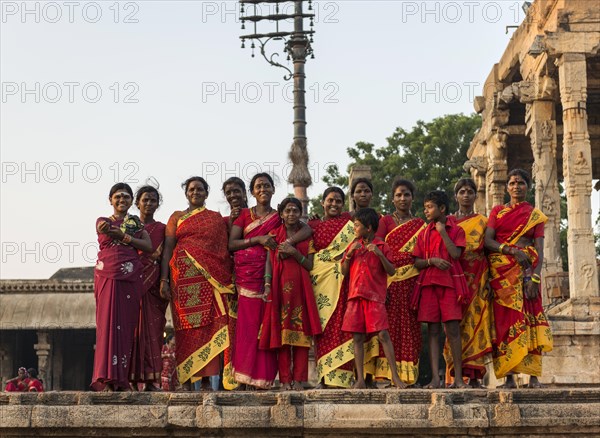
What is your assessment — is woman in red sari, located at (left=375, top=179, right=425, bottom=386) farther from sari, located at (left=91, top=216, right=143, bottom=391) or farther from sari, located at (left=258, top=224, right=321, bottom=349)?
sari, located at (left=91, top=216, right=143, bottom=391)

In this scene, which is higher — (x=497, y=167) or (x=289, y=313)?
(x=497, y=167)

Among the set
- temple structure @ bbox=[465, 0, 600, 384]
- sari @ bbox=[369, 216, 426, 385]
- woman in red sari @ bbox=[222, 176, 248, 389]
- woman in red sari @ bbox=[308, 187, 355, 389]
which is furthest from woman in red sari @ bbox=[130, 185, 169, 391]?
temple structure @ bbox=[465, 0, 600, 384]

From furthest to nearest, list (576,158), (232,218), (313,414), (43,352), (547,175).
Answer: (43,352), (547,175), (576,158), (232,218), (313,414)

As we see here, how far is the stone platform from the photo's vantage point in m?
8.30

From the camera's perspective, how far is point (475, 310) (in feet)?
32.8

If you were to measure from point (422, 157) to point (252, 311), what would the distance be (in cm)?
2820

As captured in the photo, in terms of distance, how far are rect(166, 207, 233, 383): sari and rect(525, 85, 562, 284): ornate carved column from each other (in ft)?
40.4

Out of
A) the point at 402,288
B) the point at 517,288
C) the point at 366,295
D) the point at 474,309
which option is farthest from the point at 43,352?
the point at 517,288

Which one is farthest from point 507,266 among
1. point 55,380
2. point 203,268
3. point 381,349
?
point 55,380

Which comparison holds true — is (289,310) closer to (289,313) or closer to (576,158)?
(289,313)

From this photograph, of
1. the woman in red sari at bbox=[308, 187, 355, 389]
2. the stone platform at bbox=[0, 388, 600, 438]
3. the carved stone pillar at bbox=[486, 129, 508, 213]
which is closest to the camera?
the stone platform at bbox=[0, 388, 600, 438]

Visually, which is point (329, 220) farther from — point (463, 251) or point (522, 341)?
point (522, 341)

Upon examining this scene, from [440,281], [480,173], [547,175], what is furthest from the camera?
[480,173]

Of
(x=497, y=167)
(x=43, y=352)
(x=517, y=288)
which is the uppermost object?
(x=497, y=167)
